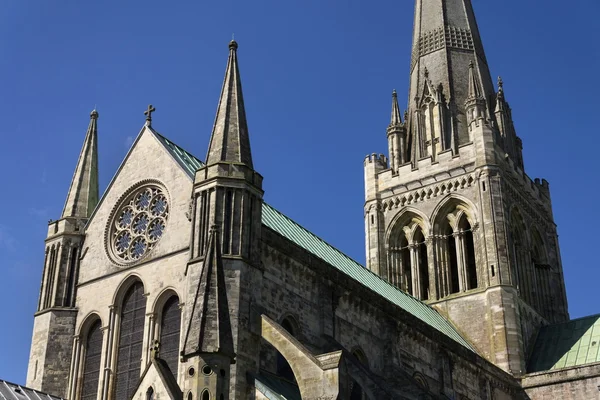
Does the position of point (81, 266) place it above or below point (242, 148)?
below

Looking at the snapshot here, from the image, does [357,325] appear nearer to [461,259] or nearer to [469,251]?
[461,259]

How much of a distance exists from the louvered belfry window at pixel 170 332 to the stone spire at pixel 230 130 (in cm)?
462

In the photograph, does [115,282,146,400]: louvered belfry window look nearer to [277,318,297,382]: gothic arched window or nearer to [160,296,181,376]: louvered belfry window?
[160,296,181,376]: louvered belfry window

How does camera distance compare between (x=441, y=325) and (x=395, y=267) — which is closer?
(x=441, y=325)

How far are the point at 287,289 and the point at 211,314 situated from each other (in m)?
6.86

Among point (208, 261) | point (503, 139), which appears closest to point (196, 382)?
point (208, 261)

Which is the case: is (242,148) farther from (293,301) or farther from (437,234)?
(437,234)

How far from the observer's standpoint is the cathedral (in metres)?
25.4

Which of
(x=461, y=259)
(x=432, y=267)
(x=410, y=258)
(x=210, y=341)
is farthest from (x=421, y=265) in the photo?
(x=210, y=341)

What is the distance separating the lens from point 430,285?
4859 cm

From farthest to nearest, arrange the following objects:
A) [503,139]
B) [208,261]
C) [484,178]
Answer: [503,139] < [484,178] < [208,261]

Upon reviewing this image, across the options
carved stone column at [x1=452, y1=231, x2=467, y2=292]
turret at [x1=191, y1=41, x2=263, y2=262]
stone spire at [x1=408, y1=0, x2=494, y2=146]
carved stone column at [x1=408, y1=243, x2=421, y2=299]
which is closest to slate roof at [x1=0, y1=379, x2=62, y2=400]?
turret at [x1=191, y1=41, x2=263, y2=262]

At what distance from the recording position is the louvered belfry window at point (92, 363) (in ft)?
94.8

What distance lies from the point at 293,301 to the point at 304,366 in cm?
441
